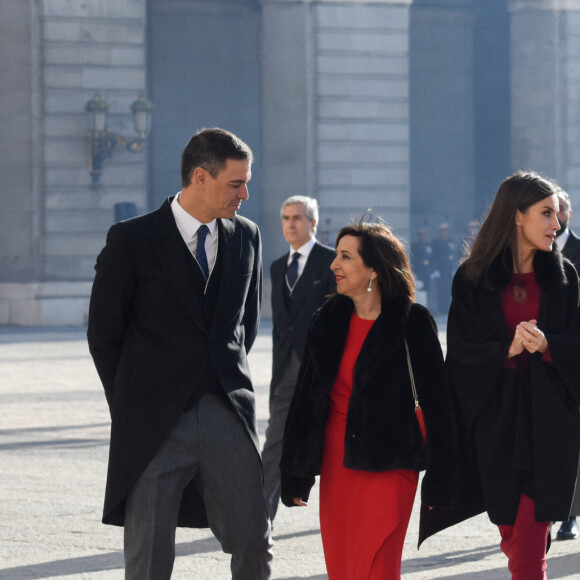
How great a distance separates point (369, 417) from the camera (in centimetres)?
474

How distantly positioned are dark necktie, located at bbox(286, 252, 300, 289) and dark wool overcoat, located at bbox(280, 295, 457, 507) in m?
3.14

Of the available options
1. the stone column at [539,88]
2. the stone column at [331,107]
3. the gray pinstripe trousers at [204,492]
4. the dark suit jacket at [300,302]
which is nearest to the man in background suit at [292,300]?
the dark suit jacket at [300,302]

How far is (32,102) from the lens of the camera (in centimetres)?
2383

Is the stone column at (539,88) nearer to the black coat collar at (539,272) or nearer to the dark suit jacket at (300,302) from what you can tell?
the dark suit jacket at (300,302)

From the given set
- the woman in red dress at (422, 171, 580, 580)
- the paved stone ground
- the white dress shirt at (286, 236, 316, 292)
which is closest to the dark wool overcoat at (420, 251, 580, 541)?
the woman in red dress at (422, 171, 580, 580)

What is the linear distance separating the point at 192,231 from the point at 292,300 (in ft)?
10.6

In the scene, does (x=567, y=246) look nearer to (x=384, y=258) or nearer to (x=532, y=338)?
(x=532, y=338)

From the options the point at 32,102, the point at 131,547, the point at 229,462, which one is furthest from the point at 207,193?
the point at 32,102

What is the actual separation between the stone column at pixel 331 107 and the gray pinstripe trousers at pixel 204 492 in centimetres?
2011

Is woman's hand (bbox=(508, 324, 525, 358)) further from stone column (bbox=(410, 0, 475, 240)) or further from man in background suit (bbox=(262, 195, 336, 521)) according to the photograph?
stone column (bbox=(410, 0, 475, 240))

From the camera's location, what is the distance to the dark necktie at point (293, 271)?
8.03 meters

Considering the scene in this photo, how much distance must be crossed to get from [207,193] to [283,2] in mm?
20797

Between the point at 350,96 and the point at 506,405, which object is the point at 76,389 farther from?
the point at 350,96

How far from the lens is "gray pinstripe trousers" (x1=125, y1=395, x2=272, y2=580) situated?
4500 mm
